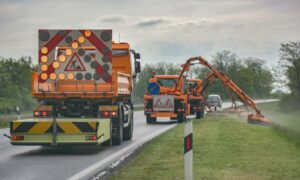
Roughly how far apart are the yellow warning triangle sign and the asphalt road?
6.96 ft

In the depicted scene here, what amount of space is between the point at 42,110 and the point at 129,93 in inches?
144

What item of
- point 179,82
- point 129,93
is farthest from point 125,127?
point 179,82

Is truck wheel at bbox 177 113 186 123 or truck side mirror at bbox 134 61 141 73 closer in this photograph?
truck side mirror at bbox 134 61 141 73

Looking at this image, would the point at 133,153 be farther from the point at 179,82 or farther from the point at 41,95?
the point at 179,82

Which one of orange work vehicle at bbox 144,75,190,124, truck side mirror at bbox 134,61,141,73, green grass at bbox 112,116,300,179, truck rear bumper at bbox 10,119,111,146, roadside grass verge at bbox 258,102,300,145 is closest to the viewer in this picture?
green grass at bbox 112,116,300,179

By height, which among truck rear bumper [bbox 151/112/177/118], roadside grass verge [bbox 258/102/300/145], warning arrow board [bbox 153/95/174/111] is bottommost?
roadside grass verge [bbox 258/102/300/145]

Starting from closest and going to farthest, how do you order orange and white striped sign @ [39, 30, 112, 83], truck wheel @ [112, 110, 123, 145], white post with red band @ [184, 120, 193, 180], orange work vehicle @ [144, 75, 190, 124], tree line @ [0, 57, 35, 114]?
white post with red band @ [184, 120, 193, 180] → orange and white striped sign @ [39, 30, 112, 83] → truck wheel @ [112, 110, 123, 145] → orange work vehicle @ [144, 75, 190, 124] → tree line @ [0, 57, 35, 114]

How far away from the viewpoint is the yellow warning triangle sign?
54.1 ft

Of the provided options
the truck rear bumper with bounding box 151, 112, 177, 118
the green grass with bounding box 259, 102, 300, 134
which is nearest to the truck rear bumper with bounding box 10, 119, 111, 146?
the green grass with bounding box 259, 102, 300, 134

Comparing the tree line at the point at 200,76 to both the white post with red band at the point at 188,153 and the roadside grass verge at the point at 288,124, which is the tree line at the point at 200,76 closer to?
the roadside grass verge at the point at 288,124

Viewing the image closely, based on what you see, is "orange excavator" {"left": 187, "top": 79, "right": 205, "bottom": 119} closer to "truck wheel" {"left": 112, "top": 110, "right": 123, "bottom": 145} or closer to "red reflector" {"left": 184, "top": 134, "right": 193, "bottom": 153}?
"truck wheel" {"left": 112, "top": 110, "right": 123, "bottom": 145}

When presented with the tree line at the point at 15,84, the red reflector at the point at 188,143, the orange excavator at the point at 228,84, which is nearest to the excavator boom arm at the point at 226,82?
the orange excavator at the point at 228,84

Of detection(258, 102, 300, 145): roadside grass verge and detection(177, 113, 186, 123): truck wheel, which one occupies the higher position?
detection(177, 113, 186, 123): truck wheel

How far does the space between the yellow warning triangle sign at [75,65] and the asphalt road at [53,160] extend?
6.96 feet
